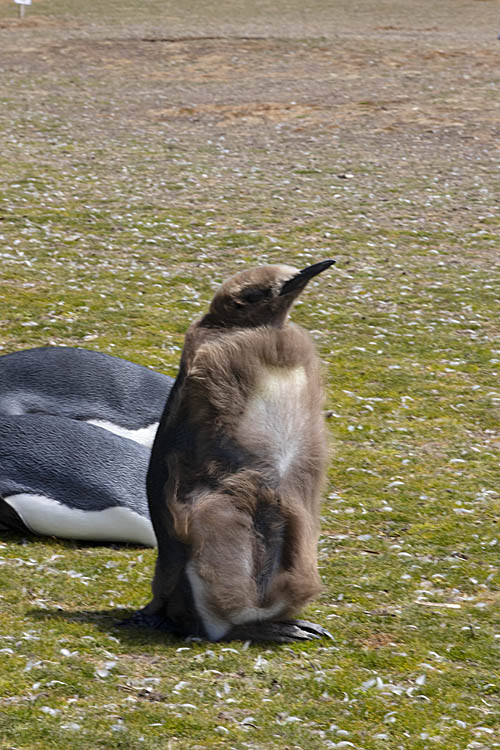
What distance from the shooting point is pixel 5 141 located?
18844 mm

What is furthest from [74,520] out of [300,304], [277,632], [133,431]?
[300,304]

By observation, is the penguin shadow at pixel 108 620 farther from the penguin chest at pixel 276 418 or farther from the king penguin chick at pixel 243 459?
the penguin chest at pixel 276 418

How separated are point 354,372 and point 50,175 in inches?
336

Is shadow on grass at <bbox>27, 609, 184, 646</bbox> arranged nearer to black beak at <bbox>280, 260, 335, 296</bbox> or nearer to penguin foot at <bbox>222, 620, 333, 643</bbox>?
penguin foot at <bbox>222, 620, 333, 643</bbox>

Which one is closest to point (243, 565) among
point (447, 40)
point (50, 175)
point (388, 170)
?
point (50, 175)

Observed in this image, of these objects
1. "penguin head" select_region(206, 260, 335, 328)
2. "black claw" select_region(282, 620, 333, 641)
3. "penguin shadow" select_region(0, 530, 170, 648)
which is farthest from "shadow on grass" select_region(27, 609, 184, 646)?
"penguin head" select_region(206, 260, 335, 328)

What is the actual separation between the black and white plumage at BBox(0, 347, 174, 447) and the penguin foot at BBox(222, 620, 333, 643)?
2.03 meters

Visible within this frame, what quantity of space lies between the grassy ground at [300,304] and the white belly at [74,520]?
97mm

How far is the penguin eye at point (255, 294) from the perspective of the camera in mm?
4566

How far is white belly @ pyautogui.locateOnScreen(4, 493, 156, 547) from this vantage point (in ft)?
19.9

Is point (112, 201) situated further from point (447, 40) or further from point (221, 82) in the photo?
point (447, 40)

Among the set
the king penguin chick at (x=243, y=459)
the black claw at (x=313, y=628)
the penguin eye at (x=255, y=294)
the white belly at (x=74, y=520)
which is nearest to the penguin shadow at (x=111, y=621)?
the king penguin chick at (x=243, y=459)

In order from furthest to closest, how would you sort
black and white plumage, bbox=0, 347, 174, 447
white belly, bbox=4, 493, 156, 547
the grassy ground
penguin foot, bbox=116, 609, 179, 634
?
black and white plumage, bbox=0, 347, 174, 447
white belly, bbox=4, 493, 156, 547
penguin foot, bbox=116, 609, 179, 634
the grassy ground

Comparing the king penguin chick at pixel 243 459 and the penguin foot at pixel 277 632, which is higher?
the king penguin chick at pixel 243 459
